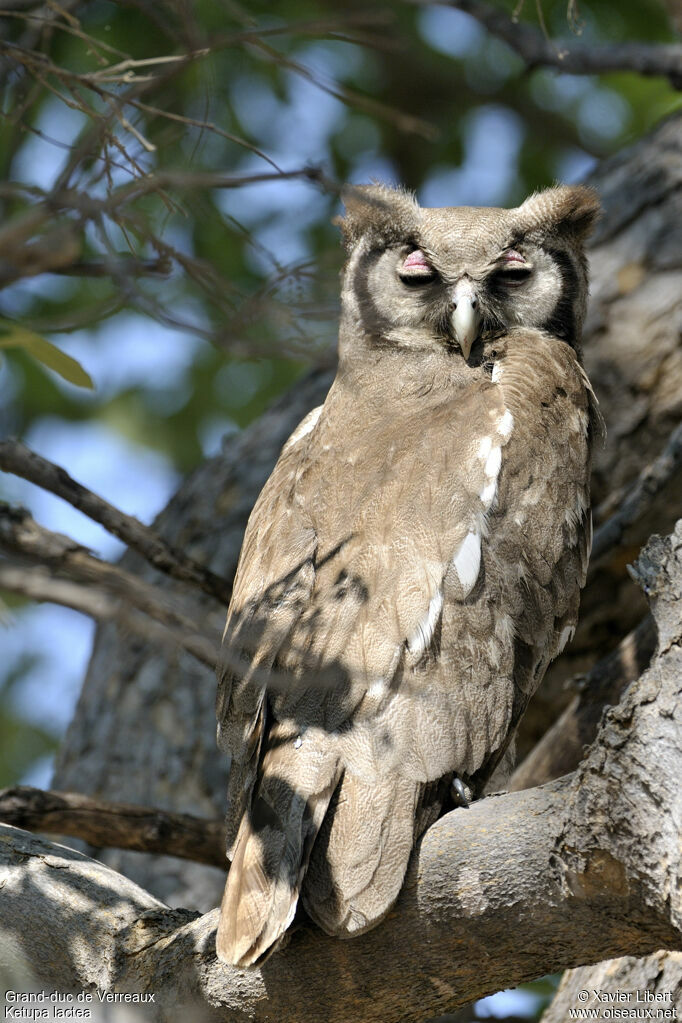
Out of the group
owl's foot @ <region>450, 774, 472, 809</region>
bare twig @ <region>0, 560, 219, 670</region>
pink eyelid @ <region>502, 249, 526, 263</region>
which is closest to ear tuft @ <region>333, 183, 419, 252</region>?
pink eyelid @ <region>502, 249, 526, 263</region>

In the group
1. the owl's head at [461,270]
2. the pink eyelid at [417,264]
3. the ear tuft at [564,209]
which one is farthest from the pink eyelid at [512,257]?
the pink eyelid at [417,264]

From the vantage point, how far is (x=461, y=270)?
3.28 metres

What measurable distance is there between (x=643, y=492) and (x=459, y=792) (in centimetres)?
170

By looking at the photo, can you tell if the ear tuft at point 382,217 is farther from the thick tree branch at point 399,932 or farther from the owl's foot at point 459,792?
the thick tree branch at point 399,932

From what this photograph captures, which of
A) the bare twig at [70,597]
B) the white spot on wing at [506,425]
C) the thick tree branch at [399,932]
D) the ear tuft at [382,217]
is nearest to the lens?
the bare twig at [70,597]

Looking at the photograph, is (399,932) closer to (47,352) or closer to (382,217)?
(47,352)

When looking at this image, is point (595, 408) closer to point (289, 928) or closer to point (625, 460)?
point (625, 460)

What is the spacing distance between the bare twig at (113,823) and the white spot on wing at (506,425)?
1563mm

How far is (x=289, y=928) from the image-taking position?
2.20 metres

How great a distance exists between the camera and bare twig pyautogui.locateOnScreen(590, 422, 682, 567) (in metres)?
3.78

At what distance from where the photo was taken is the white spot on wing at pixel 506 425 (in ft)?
9.38

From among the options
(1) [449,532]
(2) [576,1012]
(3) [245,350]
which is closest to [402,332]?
(1) [449,532]

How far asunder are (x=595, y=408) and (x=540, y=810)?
1.51m

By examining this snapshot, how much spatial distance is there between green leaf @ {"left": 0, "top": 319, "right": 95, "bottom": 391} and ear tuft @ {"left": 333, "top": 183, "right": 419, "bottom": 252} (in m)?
1.30
